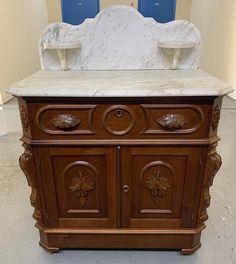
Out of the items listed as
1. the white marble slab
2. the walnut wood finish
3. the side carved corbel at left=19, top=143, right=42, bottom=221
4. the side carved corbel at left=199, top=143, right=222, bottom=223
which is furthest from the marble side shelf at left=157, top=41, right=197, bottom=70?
the side carved corbel at left=19, top=143, right=42, bottom=221

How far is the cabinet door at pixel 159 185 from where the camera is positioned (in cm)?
106

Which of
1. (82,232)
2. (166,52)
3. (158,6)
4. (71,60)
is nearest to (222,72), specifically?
(158,6)

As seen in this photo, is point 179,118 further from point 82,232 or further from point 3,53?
point 3,53

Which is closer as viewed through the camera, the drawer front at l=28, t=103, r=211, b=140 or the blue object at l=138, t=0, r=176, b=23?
the drawer front at l=28, t=103, r=211, b=140

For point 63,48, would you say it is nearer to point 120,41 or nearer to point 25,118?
point 120,41

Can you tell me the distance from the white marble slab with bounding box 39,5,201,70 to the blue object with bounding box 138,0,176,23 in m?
4.90

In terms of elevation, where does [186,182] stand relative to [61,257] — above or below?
above

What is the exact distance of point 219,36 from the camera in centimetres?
422

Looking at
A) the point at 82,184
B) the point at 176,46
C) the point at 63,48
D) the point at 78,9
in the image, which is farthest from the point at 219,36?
the point at 82,184

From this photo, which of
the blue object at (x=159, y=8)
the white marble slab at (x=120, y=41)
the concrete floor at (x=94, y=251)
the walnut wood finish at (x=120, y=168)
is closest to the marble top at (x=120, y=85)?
the walnut wood finish at (x=120, y=168)

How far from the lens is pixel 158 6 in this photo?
570 centimetres

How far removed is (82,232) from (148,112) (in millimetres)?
679

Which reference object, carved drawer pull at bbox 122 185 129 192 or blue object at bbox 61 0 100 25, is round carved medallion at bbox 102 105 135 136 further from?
blue object at bbox 61 0 100 25

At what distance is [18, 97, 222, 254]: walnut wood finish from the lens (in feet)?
3.24
